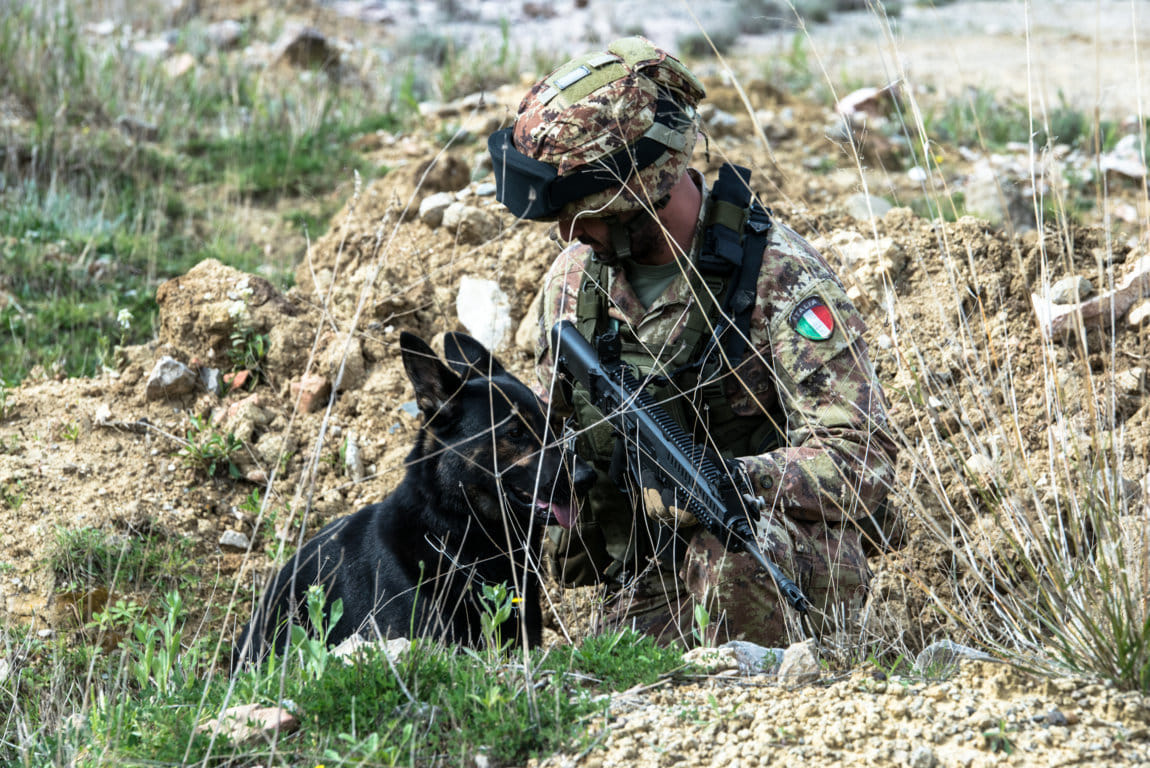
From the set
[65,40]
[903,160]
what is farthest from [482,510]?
[65,40]

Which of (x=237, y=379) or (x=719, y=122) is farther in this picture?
(x=719, y=122)

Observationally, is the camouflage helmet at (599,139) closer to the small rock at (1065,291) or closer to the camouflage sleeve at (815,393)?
the camouflage sleeve at (815,393)

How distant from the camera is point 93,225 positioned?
6176 mm

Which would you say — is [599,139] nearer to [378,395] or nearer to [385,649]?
[385,649]

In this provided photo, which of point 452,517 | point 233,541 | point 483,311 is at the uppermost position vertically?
point 483,311

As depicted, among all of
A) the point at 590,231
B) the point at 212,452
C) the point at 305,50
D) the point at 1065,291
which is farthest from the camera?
the point at 305,50

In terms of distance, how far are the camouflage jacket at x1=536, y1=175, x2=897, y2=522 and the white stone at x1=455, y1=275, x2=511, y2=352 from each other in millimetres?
1478

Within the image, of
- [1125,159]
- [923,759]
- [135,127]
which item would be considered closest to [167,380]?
[135,127]

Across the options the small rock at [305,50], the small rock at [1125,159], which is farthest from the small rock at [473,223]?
the small rock at [305,50]

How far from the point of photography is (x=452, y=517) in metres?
3.52

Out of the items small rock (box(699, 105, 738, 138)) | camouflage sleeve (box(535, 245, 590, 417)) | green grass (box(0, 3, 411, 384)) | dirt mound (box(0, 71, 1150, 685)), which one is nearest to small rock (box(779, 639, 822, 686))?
dirt mound (box(0, 71, 1150, 685))

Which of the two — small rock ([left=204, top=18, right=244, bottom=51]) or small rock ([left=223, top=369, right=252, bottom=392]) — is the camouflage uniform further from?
small rock ([left=204, top=18, right=244, bottom=51])

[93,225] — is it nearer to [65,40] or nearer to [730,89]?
[65,40]

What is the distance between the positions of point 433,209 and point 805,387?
2.75 meters
